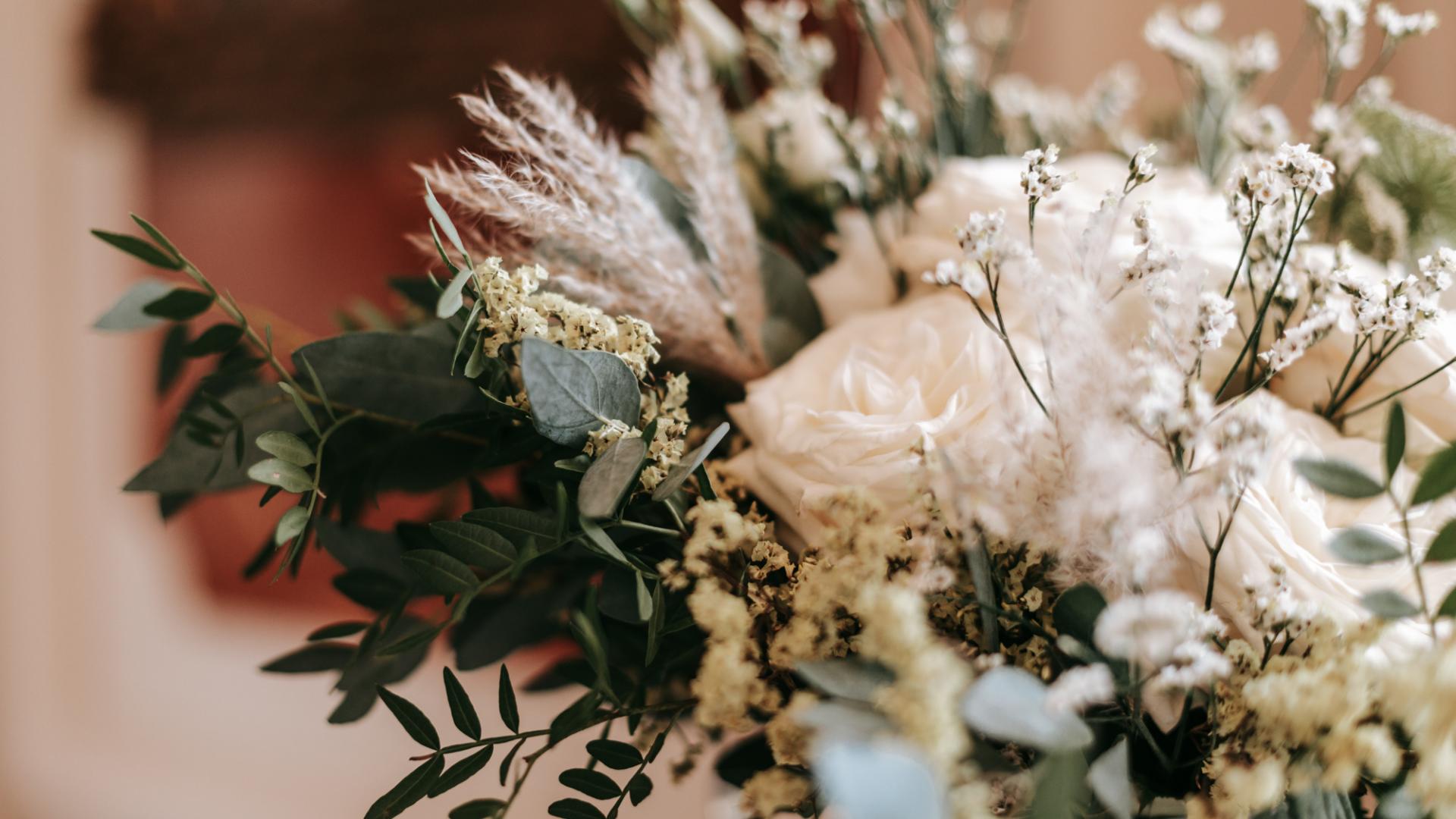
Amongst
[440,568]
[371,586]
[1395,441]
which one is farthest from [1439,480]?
[371,586]

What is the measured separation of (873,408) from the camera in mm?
365

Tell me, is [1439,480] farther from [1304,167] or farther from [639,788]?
[639,788]

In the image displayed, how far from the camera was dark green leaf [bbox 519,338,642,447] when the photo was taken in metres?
0.31

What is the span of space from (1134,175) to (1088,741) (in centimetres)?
21

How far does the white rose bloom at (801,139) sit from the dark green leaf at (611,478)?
0.27 metres

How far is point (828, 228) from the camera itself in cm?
58

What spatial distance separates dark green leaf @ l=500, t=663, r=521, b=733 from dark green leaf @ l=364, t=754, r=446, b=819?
30 millimetres

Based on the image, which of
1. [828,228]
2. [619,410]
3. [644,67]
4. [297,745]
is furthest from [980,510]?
[297,745]

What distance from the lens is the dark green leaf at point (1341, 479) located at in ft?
0.88

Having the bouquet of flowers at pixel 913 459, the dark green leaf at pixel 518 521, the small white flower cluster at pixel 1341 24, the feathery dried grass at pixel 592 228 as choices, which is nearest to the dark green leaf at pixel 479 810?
the bouquet of flowers at pixel 913 459

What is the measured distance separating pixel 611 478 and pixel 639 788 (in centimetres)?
13

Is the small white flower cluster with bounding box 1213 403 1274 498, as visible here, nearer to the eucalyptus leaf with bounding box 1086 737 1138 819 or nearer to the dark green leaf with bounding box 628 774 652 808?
the eucalyptus leaf with bounding box 1086 737 1138 819

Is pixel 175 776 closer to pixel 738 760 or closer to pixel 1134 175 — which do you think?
pixel 738 760

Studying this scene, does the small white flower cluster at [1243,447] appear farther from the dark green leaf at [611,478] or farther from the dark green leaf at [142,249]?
the dark green leaf at [142,249]
